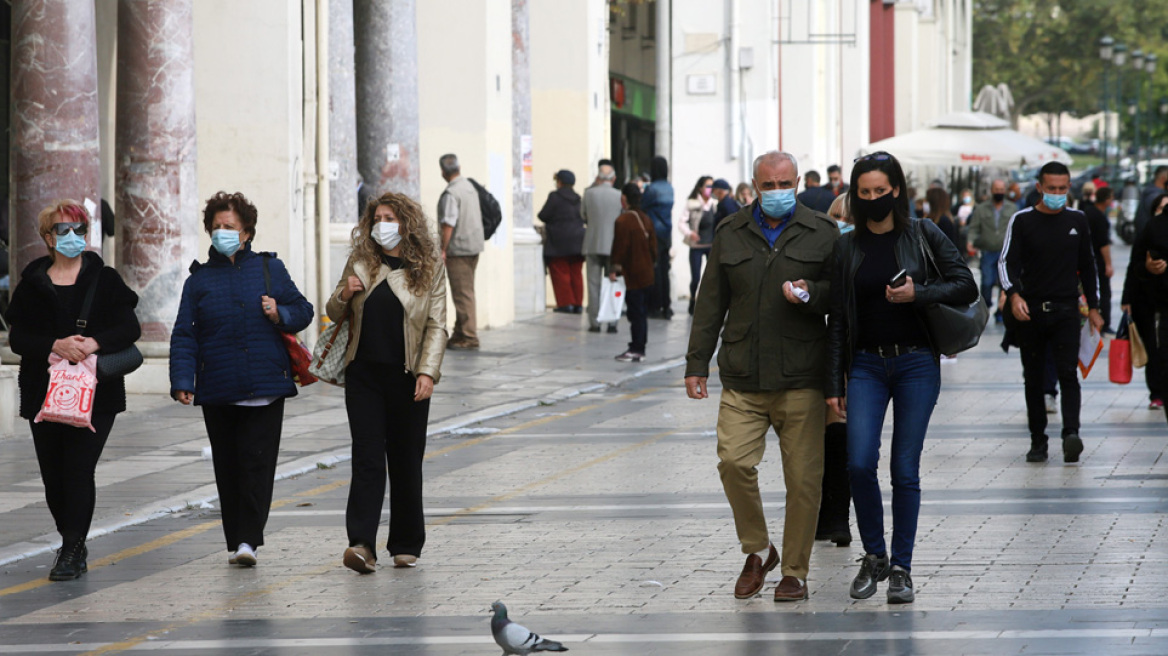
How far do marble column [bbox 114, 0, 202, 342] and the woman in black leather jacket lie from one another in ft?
30.6

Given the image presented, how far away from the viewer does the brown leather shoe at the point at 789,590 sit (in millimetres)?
7297

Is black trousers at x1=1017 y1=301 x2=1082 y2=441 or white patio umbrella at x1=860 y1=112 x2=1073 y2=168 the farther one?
white patio umbrella at x1=860 y1=112 x2=1073 y2=168

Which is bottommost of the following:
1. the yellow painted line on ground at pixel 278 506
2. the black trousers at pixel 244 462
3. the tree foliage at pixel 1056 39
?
the yellow painted line on ground at pixel 278 506

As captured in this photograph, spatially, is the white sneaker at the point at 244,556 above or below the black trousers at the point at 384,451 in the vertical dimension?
below

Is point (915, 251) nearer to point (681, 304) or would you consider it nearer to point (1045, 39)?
point (681, 304)

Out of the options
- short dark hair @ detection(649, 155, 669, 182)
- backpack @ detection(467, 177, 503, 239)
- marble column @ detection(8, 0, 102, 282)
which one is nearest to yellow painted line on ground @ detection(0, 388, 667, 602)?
marble column @ detection(8, 0, 102, 282)

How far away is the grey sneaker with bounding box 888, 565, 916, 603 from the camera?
719 cm

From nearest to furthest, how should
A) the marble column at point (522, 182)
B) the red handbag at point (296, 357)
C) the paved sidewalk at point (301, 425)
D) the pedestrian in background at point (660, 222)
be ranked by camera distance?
the red handbag at point (296, 357) < the paved sidewalk at point (301, 425) < the pedestrian in background at point (660, 222) < the marble column at point (522, 182)

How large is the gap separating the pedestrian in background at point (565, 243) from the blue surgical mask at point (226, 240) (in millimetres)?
15364

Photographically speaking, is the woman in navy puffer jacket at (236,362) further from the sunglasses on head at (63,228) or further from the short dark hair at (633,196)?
the short dark hair at (633,196)

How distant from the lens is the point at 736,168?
2986cm

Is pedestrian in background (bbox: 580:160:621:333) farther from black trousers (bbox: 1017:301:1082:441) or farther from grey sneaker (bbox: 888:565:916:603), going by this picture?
grey sneaker (bbox: 888:565:916:603)

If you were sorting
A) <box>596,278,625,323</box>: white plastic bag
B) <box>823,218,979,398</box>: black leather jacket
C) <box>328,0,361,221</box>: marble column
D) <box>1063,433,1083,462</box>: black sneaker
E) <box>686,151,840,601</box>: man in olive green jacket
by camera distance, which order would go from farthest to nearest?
<box>596,278,625,323</box>: white plastic bag, <box>328,0,361,221</box>: marble column, <box>1063,433,1083,462</box>: black sneaker, <box>686,151,840,601</box>: man in olive green jacket, <box>823,218,979,398</box>: black leather jacket

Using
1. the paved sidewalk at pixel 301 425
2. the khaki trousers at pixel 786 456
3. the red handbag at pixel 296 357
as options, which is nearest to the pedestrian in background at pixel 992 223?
the paved sidewalk at pixel 301 425
